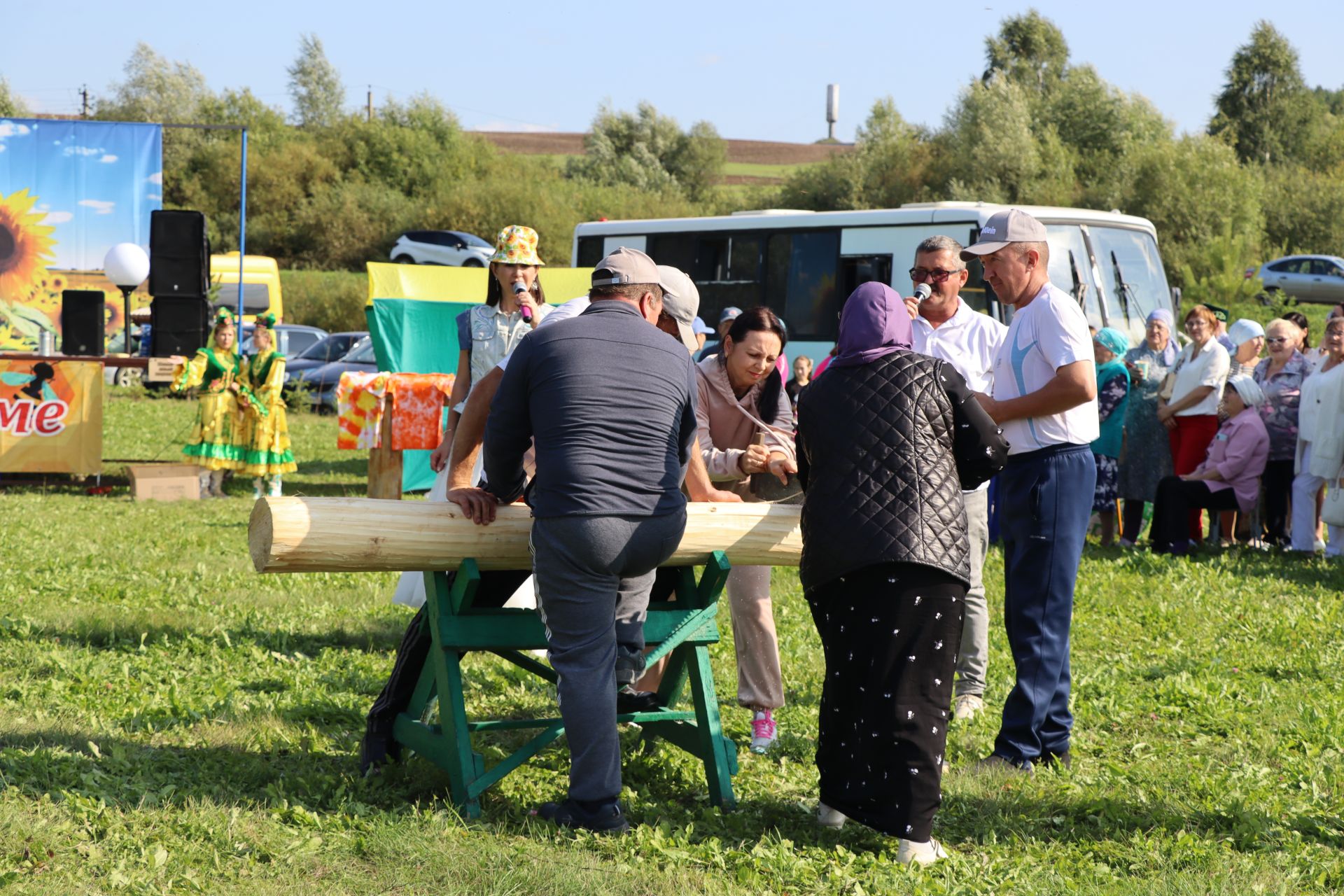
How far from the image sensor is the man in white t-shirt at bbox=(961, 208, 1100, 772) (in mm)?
4473

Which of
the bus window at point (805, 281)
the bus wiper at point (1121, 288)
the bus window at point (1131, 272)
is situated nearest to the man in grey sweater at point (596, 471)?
the bus window at point (1131, 272)

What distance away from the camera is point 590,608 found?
12.5 ft

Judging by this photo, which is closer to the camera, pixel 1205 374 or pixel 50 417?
pixel 1205 374

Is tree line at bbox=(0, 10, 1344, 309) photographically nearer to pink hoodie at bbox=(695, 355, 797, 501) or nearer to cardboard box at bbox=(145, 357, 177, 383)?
cardboard box at bbox=(145, 357, 177, 383)

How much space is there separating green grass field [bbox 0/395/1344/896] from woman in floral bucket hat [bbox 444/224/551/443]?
1.41 m

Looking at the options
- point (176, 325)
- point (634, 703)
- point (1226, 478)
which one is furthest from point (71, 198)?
point (634, 703)

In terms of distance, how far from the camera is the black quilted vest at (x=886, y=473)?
3760 mm

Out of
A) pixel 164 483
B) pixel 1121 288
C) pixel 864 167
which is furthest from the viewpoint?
pixel 864 167

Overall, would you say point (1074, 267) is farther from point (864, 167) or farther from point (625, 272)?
point (864, 167)

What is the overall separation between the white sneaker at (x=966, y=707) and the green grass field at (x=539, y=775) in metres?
0.12

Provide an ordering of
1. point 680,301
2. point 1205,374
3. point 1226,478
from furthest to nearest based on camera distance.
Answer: point 1205,374, point 1226,478, point 680,301

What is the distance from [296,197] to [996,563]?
159ft

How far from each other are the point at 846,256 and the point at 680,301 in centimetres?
1152

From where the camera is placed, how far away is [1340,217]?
39719 millimetres
